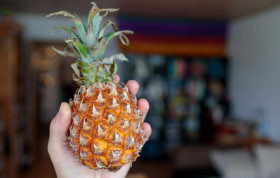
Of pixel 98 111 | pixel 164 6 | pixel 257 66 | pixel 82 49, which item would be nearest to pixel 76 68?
pixel 82 49

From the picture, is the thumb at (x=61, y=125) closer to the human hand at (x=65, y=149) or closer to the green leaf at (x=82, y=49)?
the human hand at (x=65, y=149)

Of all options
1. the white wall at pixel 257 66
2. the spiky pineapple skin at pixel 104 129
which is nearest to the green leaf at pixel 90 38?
the spiky pineapple skin at pixel 104 129

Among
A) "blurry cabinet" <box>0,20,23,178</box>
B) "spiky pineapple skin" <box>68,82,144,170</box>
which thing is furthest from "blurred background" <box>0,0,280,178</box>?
"spiky pineapple skin" <box>68,82,144,170</box>

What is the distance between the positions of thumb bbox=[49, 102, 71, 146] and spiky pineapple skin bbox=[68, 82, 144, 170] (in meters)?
0.03

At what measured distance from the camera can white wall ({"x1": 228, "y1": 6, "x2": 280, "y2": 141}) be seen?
4.54 m

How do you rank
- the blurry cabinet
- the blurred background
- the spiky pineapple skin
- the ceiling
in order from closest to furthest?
the spiky pineapple skin < the ceiling < the blurry cabinet < the blurred background

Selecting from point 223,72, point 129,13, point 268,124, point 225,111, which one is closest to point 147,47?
point 129,13

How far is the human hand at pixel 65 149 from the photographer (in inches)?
39.0

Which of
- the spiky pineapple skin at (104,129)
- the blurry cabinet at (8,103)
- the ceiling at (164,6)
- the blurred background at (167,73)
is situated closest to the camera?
the spiky pineapple skin at (104,129)

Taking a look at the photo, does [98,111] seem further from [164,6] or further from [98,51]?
[164,6]

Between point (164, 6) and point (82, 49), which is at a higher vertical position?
point (164, 6)

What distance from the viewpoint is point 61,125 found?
39.6 inches

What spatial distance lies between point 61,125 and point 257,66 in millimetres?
4767

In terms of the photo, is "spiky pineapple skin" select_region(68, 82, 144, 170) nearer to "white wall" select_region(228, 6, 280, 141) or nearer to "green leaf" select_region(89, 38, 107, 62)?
"green leaf" select_region(89, 38, 107, 62)
